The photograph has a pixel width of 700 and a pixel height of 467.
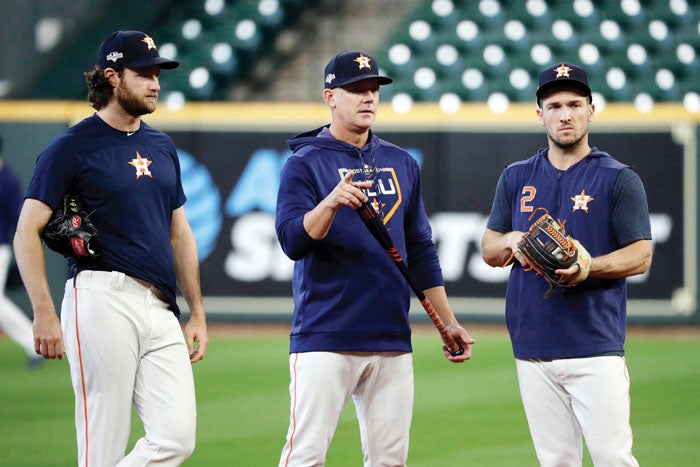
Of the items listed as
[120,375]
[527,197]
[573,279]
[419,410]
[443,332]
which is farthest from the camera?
[419,410]

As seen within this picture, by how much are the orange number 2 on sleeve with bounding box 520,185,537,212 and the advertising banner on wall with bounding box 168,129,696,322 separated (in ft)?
26.1

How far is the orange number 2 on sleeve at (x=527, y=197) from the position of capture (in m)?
4.80

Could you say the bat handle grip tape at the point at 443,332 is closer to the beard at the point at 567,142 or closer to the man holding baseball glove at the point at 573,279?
the man holding baseball glove at the point at 573,279

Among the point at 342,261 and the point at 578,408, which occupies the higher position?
the point at 342,261

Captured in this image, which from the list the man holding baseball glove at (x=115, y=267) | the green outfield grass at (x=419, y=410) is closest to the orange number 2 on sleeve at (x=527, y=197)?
the man holding baseball glove at (x=115, y=267)

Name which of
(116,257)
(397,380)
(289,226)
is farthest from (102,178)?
(397,380)

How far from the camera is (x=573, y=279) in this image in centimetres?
447

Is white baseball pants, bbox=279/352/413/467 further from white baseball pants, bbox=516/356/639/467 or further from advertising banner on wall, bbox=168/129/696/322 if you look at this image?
advertising banner on wall, bbox=168/129/696/322

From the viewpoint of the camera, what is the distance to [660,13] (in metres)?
15.6

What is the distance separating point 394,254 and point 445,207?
8541 millimetres

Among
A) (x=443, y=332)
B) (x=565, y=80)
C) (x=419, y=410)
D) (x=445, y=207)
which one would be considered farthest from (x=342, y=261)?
(x=445, y=207)

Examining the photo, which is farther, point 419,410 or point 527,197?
point 419,410

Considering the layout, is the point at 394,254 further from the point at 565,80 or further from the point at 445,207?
the point at 445,207

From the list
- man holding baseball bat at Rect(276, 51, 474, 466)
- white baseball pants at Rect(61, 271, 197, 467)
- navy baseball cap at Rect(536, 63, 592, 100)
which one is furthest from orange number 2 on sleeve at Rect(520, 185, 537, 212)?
white baseball pants at Rect(61, 271, 197, 467)
